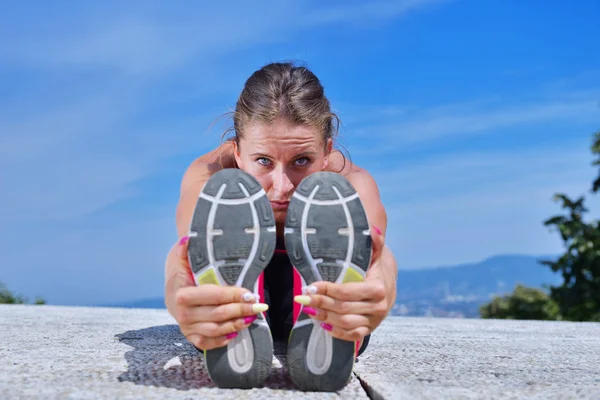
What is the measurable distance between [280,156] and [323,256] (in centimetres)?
52

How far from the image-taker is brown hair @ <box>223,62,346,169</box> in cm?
211

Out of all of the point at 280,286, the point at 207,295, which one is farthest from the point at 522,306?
the point at 207,295

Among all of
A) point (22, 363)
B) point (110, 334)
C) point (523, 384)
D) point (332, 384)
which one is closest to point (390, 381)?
point (332, 384)

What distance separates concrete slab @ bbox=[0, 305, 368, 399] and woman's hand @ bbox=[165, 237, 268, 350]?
15cm

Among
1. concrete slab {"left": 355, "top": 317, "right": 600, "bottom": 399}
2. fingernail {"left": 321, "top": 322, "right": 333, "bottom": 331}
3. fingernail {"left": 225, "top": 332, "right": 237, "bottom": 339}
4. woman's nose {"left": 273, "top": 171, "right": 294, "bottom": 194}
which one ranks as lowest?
concrete slab {"left": 355, "top": 317, "right": 600, "bottom": 399}

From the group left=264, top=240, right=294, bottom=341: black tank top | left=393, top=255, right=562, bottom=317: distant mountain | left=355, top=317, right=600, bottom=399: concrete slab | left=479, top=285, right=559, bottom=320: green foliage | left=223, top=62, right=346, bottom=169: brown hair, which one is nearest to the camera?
left=355, top=317, right=600, bottom=399: concrete slab

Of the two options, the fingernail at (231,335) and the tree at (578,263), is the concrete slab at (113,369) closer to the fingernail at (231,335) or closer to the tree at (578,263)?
the fingernail at (231,335)

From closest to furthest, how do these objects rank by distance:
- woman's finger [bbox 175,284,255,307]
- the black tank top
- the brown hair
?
woman's finger [bbox 175,284,255,307], the brown hair, the black tank top

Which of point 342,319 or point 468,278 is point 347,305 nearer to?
point 342,319

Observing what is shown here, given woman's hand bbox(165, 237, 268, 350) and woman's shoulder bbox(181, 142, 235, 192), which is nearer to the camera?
woman's hand bbox(165, 237, 268, 350)

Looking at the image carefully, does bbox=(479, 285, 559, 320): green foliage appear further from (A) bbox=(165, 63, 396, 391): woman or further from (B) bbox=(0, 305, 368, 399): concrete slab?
(A) bbox=(165, 63, 396, 391): woman

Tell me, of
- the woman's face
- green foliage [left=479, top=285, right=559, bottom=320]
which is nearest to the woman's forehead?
the woman's face

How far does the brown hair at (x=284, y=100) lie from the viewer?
2.11 meters

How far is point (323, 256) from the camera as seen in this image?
1.62m
